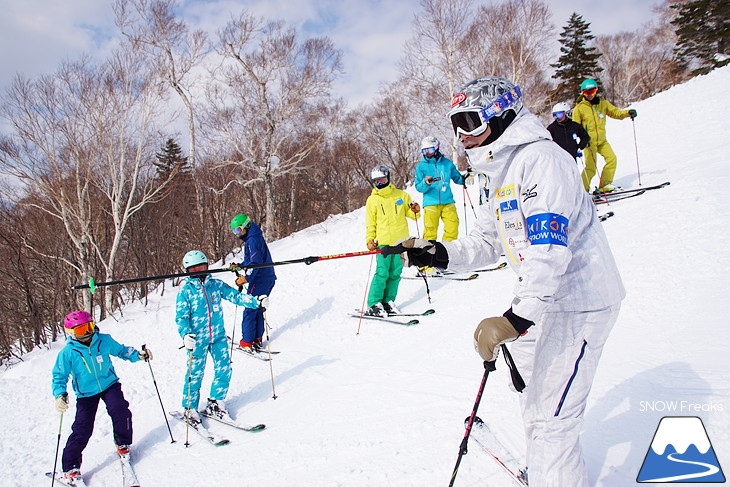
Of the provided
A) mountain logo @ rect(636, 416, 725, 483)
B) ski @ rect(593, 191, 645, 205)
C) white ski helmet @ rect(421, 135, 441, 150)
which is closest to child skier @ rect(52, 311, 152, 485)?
mountain logo @ rect(636, 416, 725, 483)

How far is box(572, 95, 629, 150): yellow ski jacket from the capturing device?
27.6 feet

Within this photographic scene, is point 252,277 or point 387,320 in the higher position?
point 252,277

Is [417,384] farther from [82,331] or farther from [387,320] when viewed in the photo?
[82,331]

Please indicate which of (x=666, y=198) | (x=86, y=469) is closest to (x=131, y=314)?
(x=86, y=469)

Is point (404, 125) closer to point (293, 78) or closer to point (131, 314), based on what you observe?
point (293, 78)

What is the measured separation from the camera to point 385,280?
6.93 metres

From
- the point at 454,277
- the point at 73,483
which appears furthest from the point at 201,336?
the point at 454,277

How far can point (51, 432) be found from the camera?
5477 mm

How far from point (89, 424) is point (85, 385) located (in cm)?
40

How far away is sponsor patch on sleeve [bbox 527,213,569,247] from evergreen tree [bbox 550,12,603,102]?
32.2 m

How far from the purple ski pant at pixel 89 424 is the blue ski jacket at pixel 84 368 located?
8 cm

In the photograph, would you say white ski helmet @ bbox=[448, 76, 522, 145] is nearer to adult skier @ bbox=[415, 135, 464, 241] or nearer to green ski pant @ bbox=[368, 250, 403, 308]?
green ski pant @ bbox=[368, 250, 403, 308]

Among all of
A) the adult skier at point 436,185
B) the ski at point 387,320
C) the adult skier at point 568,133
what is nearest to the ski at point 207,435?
the ski at point 387,320

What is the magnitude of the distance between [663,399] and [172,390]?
6005mm
